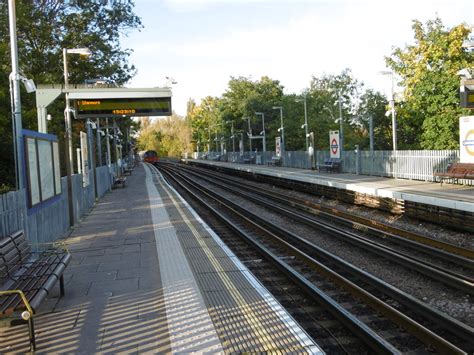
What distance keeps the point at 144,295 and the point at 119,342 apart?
1601mm

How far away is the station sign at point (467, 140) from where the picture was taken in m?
18.4

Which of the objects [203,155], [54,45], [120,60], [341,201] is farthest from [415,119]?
[203,155]

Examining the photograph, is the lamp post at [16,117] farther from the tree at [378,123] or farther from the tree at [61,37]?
the tree at [378,123]

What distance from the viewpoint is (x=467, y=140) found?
61.0ft

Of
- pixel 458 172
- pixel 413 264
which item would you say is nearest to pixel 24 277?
pixel 413 264

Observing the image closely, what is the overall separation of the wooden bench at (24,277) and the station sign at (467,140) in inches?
630

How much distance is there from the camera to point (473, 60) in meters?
36.1

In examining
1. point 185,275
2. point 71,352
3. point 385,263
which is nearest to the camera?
point 71,352

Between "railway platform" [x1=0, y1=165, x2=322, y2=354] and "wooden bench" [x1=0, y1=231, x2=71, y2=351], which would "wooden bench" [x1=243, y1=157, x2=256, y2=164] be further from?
"wooden bench" [x1=0, y1=231, x2=71, y2=351]

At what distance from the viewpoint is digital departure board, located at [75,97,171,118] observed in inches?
563

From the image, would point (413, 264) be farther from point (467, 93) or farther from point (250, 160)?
point (250, 160)

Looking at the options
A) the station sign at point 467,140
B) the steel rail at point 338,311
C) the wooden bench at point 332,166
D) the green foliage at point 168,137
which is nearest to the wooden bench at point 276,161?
the wooden bench at point 332,166

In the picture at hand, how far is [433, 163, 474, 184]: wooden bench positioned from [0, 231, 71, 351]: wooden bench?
50.3 ft

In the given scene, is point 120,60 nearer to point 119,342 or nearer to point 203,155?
point 119,342
